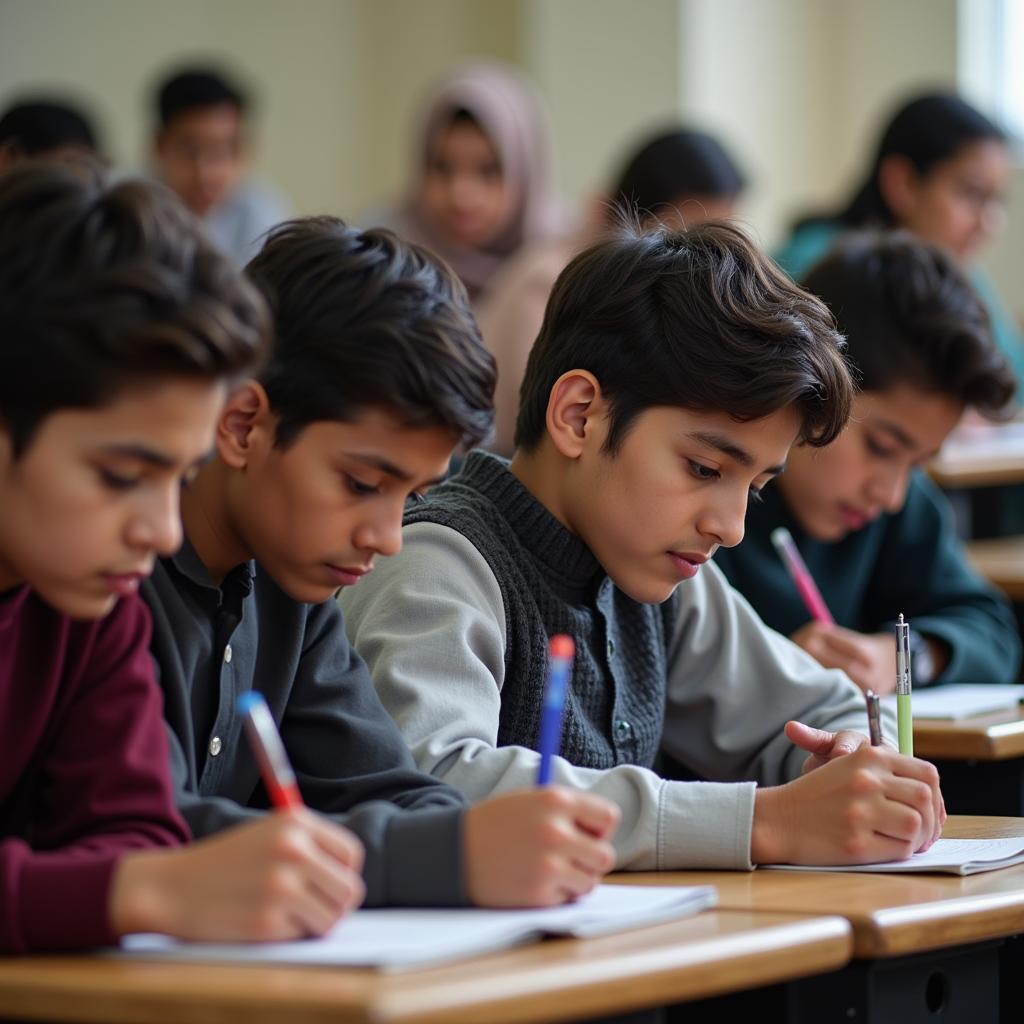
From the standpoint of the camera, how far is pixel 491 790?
1.33 m

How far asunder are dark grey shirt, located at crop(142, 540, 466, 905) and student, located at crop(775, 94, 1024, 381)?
8.97ft

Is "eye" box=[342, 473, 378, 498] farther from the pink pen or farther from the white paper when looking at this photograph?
the pink pen

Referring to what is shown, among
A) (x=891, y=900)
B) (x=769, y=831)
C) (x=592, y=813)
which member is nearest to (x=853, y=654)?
(x=769, y=831)

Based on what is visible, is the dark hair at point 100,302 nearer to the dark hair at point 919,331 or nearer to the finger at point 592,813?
the finger at point 592,813

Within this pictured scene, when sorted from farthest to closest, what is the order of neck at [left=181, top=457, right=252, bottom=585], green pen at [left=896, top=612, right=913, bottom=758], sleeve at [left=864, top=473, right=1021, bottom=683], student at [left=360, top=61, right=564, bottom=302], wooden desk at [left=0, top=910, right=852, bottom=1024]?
student at [left=360, top=61, right=564, bottom=302] < sleeve at [left=864, top=473, right=1021, bottom=683] < green pen at [left=896, top=612, right=913, bottom=758] < neck at [left=181, top=457, right=252, bottom=585] < wooden desk at [left=0, top=910, right=852, bottom=1024]

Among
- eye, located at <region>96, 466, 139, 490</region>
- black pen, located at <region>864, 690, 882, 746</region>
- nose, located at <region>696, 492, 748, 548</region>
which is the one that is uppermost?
eye, located at <region>96, 466, 139, 490</region>

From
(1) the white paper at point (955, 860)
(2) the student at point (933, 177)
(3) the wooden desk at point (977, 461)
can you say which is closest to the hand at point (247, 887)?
(1) the white paper at point (955, 860)

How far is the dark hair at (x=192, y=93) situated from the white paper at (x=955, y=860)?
13.9ft

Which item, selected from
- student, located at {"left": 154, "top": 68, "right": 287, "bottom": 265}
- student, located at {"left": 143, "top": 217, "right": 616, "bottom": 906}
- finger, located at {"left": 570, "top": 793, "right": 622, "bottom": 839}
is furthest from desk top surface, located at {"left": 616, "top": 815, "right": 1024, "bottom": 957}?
student, located at {"left": 154, "top": 68, "right": 287, "bottom": 265}

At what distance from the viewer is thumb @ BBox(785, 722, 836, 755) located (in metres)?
1.46

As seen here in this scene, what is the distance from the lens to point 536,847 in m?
1.08

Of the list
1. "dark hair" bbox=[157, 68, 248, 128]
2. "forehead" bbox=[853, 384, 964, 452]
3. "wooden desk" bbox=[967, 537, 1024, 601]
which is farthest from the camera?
"dark hair" bbox=[157, 68, 248, 128]

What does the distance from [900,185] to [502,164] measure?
1062 millimetres

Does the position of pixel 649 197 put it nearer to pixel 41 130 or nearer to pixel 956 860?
pixel 41 130
